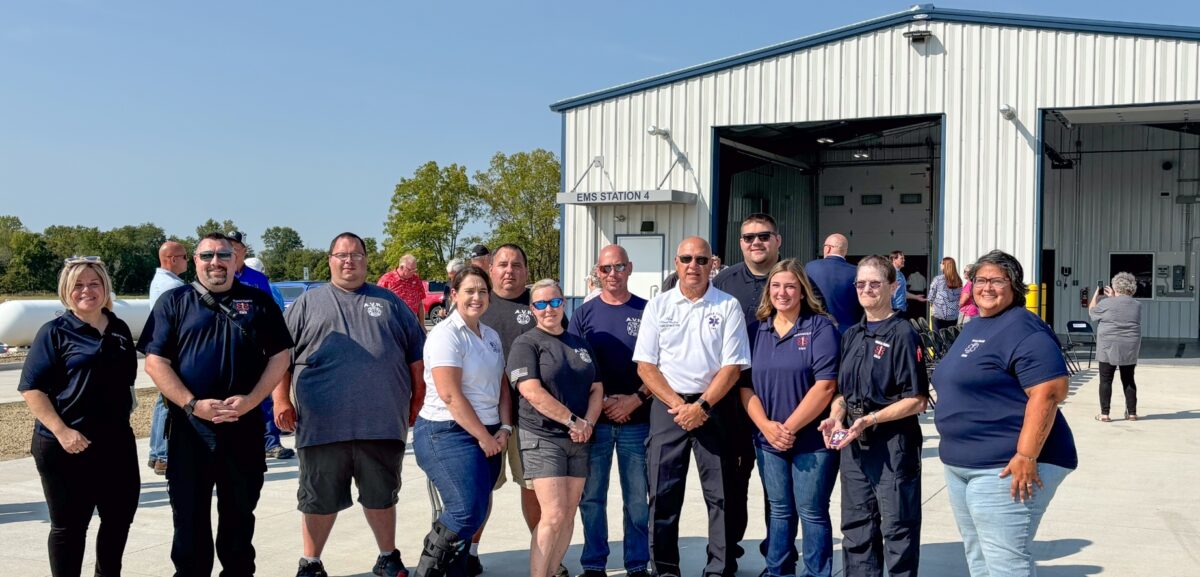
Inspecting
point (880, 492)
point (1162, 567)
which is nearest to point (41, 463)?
point (880, 492)

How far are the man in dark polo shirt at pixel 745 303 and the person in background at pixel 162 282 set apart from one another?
4.06m

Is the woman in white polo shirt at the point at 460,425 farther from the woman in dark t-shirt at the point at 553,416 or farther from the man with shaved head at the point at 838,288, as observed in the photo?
the man with shaved head at the point at 838,288

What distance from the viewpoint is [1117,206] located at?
81.0 feet

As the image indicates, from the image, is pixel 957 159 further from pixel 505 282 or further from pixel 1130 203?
pixel 505 282

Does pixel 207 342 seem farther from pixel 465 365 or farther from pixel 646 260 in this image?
pixel 646 260

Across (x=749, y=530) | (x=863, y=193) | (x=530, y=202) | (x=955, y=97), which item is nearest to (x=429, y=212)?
(x=530, y=202)

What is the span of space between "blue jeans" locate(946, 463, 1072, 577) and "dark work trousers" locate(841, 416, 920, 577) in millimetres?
571

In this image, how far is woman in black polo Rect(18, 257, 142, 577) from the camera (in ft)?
14.1

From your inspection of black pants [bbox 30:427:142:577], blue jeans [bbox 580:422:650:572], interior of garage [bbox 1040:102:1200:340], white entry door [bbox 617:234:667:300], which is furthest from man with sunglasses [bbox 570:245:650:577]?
interior of garage [bbox 1040:102:1200:340]

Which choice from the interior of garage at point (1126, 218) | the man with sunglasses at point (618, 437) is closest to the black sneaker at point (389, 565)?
the man with sunglasses at point (618, 437)

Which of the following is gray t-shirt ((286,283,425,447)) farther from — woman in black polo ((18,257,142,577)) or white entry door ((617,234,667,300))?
white entry door ((617,234,667,300))

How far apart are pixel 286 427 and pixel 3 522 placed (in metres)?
2.61

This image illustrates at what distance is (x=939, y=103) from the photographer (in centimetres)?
1733

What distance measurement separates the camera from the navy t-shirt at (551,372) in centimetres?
466
